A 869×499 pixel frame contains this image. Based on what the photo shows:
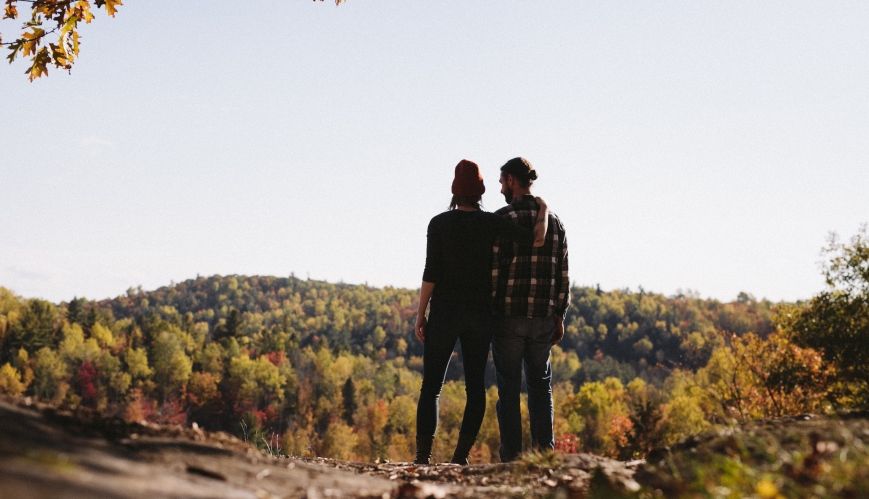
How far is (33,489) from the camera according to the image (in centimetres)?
209

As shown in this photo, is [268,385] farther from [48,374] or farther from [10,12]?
[10,12]

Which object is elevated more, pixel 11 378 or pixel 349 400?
pixel 11 378

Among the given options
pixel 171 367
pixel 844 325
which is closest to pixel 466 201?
pixel 844 325

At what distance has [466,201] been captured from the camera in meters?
6.01

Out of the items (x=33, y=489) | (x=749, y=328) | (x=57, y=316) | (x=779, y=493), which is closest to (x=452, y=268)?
(x=779, y=493)

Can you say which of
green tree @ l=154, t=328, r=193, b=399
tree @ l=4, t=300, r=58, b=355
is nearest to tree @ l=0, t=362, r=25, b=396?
tree @ l=4, t=300, r=58, b=355

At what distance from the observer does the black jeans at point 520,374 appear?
601 centimetres

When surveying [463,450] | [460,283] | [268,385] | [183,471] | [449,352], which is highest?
[460,283]

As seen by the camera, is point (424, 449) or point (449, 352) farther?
point (424, 449)

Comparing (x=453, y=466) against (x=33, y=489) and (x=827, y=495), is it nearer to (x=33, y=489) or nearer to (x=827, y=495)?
(x=827, y=495)

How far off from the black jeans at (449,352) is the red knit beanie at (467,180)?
102 centimetres

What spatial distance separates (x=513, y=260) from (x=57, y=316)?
129m

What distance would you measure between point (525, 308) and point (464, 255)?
715 millimetres

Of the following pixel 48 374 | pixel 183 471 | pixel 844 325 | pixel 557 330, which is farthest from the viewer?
pixel 48 374
